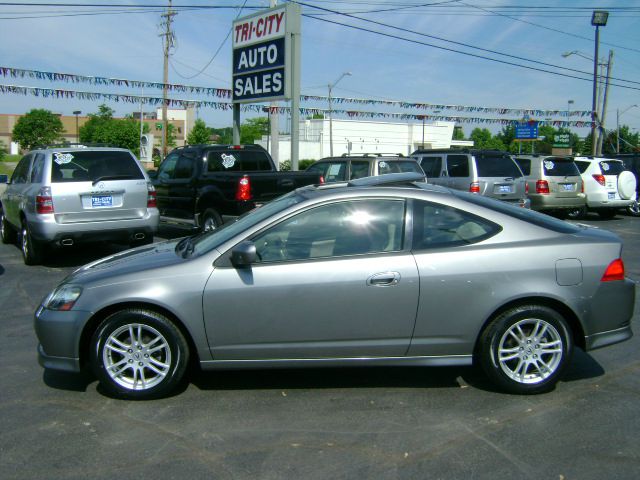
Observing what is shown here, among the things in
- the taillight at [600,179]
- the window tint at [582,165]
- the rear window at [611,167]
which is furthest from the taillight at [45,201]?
the rear window at [611,167]

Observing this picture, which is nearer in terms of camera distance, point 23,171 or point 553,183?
point 23,171

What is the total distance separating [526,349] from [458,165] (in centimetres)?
1062

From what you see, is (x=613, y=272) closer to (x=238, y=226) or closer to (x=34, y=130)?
(x=238, y=226)

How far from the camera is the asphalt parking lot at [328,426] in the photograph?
11.5 feet

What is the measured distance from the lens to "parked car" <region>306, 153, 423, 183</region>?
1295 centimetres

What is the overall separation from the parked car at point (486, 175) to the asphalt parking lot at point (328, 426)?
30.3ft

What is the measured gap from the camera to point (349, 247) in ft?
14.7

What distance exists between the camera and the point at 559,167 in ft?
55.4

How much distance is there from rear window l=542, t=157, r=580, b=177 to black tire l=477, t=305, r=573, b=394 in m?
13.1

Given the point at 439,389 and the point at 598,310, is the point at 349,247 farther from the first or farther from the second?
the point at 598,310

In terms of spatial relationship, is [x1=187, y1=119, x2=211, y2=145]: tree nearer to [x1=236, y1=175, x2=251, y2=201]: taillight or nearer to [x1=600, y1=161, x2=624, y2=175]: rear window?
[x1=600, y1=161, x2=624, y2=175]: rear window

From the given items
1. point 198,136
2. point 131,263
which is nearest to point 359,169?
point 131,263

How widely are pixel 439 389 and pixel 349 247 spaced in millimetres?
1267

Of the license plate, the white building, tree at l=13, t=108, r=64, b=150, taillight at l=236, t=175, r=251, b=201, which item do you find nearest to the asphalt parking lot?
the license plate
